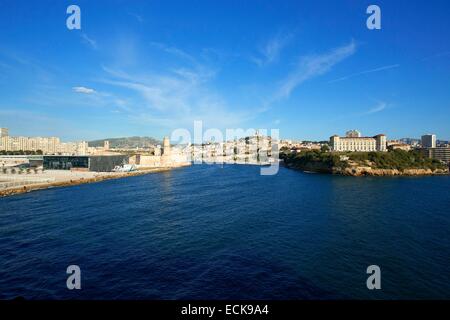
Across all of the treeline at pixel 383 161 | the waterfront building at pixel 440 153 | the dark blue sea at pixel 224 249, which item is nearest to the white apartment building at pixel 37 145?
the treeline at pixel 383 161

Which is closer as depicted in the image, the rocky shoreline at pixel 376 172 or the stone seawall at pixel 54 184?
the stone seawall at pixel 54 184

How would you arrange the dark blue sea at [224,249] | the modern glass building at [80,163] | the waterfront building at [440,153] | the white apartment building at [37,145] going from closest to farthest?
the dark blue sea at [224,249] < the modern glass building at [80,163] < the waterfront building at [440,153] < the white apartment building at [37,145]

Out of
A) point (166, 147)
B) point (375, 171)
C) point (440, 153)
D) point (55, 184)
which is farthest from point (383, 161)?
point (55, 184)

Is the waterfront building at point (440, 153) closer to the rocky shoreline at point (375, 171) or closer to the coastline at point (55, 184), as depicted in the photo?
the rocky shoreline at point (375, 171)

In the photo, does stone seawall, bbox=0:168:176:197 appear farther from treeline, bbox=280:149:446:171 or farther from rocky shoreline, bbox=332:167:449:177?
rocky shoreline, bbox=332:167:449:177

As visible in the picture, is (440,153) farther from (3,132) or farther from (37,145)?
(3,132)
